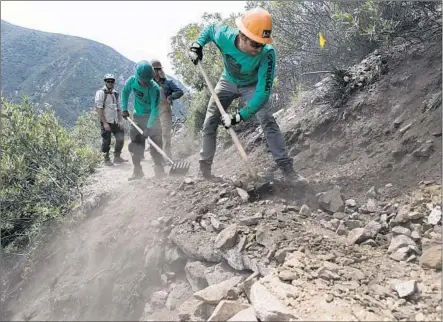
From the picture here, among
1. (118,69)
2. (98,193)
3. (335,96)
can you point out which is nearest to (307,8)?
(335,96)

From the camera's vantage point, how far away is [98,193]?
5316mm

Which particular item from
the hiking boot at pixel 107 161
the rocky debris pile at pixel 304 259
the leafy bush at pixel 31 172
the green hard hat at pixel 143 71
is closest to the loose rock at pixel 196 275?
the rocky debris pile at pixel 304 259

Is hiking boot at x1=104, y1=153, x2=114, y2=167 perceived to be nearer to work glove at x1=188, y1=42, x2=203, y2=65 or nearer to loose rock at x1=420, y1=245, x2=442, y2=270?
work glove at x1=188, y1=42, x2=203, y2=65

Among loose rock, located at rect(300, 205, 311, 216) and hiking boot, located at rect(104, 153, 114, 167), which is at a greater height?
loose rock, located at rect(300, 205, 311, 216)

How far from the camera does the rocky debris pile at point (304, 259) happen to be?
2180mm

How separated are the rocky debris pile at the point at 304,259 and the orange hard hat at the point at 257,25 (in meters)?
1.51

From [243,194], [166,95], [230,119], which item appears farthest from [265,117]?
[166,95]

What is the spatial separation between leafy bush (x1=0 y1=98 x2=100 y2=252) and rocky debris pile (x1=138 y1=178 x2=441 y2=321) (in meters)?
2.36

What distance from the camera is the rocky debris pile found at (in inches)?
85.8

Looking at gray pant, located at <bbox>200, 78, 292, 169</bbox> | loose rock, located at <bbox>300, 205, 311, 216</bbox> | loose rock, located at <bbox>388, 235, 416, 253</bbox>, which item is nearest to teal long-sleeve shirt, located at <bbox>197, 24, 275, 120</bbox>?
gray pant, located at <bbox>200, 78, 292, 169</bbox>

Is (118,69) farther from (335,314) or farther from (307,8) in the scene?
(335,314)

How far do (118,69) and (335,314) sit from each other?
58330 millimetres

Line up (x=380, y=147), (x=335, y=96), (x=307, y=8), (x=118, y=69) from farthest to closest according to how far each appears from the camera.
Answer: (x=118, y=69), (x=307, y=8), (x=335, y=96), (x=380, y=147)

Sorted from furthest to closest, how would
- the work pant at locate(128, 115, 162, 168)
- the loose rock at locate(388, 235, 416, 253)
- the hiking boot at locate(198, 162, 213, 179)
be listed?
the work pant at locate(128, 115, 162, 168)
the hiking boot at locate(198, 162, 213, 179)
the loose rock at locate(388, 235, 416, 253)
